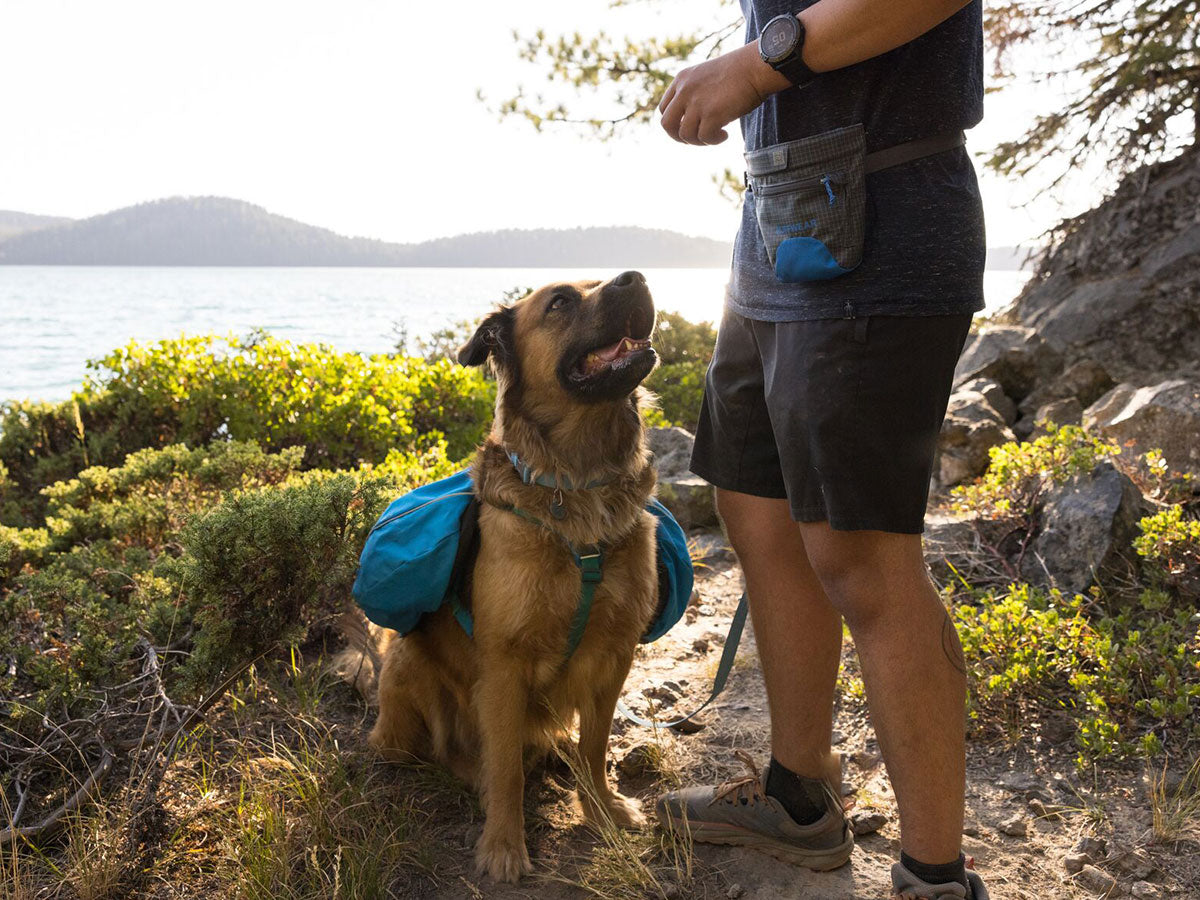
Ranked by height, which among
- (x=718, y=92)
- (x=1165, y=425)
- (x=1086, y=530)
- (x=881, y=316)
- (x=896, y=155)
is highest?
(x=718, y=92)

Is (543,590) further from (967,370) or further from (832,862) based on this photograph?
(967,370)

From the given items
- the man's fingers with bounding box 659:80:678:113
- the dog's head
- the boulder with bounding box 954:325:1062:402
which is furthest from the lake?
the man's fingers with bounding box 659:80:678:113

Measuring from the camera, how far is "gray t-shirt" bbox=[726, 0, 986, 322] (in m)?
1.79

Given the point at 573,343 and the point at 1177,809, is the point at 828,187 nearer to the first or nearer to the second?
the point at 573,343

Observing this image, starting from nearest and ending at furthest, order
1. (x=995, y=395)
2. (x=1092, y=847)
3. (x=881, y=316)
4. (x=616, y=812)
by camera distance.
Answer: (x=881, y=316) < (x=1092, y=847) < (x=616, y=812) < (x=995, y=395)

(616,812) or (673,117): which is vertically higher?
(673,117)

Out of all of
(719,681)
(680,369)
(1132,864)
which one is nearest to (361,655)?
(719,681)

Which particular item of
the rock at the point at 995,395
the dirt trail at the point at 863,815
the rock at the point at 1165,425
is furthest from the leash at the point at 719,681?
the rock at the point at 995,395

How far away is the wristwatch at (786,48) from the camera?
5.65ft

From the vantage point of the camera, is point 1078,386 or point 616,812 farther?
point 1078,386

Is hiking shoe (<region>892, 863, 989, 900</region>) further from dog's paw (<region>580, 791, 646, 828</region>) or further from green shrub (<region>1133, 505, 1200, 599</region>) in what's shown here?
green shrub (<region>1133, 505, 1200, 599</region>)

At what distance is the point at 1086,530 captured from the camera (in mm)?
3967

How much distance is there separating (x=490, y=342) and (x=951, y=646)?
68.5 inches

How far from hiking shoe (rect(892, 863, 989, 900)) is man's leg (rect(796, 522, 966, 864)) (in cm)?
5
